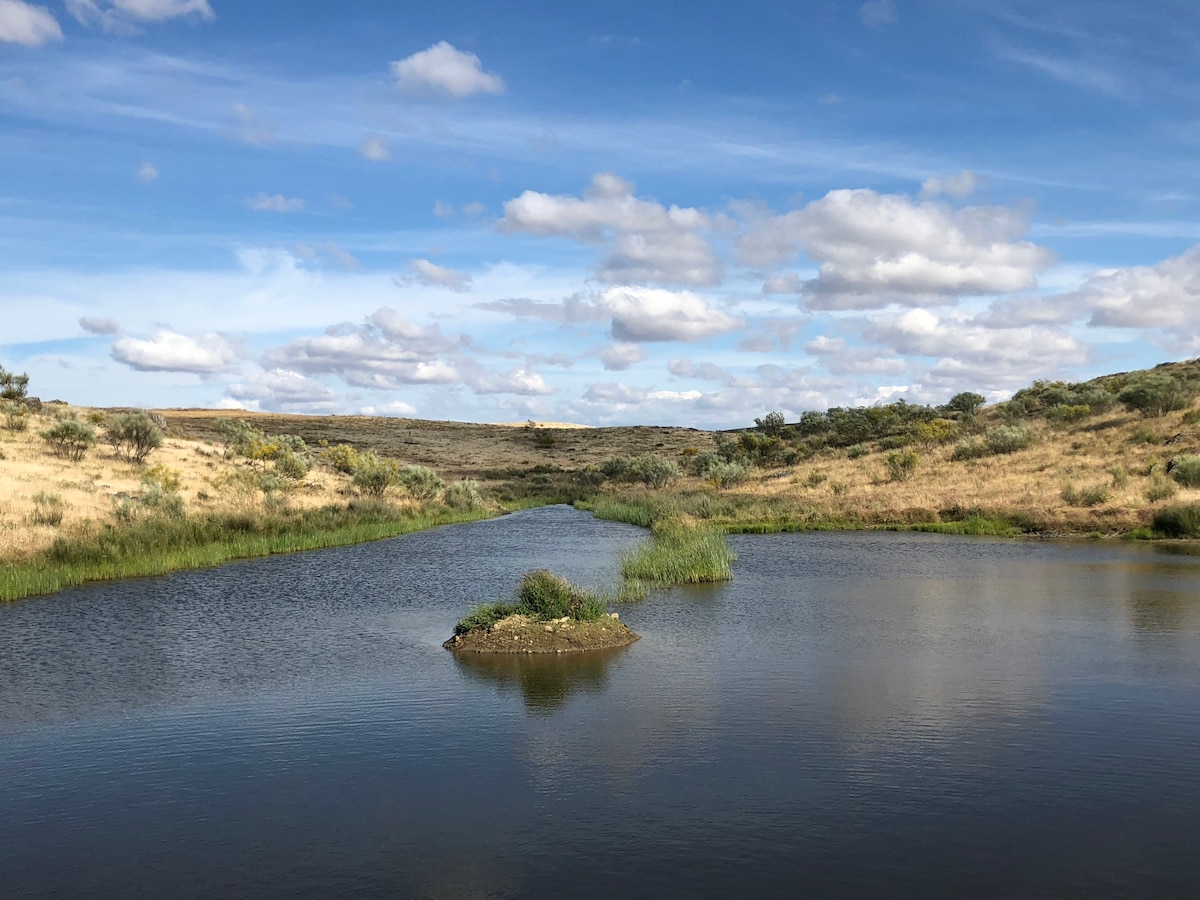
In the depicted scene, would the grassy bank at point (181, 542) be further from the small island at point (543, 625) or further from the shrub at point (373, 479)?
the small island at point (543, 625)

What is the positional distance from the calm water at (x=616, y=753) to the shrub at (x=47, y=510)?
8.16 metres

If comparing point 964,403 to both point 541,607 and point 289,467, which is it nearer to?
point 289,467

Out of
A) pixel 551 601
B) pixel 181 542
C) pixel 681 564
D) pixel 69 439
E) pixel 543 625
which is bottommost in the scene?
pixel 543 625

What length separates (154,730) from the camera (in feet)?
48.1

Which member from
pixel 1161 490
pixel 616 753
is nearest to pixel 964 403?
pixel 1161 490

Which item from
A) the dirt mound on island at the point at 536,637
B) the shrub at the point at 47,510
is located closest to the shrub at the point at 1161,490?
the dirt mound on island at the point at 536,637

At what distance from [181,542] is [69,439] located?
20.8 metres

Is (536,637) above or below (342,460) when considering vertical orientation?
below

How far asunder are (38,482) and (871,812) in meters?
37.9

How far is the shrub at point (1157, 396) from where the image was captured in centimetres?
6144

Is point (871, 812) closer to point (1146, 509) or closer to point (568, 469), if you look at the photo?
point (1146, 509)

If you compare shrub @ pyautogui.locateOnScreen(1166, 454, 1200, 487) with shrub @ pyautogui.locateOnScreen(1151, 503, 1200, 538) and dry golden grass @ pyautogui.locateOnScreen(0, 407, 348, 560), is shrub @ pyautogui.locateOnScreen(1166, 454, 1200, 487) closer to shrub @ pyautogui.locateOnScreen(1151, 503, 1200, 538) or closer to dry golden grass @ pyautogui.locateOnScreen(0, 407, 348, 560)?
shrub @ pyautogui.locateOnScreen(1151, 503, 1200, 538)

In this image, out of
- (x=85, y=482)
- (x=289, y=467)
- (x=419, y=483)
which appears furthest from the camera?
(x=419, y=483)

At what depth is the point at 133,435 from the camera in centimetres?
5141
